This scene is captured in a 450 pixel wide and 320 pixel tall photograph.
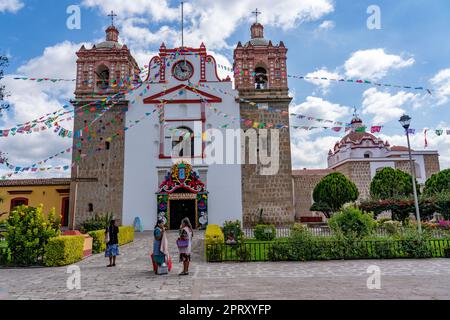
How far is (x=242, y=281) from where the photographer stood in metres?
7.34

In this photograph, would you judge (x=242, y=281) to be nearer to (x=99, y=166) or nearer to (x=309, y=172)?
(x=99, y=166)

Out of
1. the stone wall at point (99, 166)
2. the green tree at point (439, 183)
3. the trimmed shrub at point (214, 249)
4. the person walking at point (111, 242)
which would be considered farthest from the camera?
the green tree at point (439, 183)

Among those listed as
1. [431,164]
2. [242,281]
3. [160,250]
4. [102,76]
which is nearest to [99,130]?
[102,76]

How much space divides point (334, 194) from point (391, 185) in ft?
15.8

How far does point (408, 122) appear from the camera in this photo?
12.6 m

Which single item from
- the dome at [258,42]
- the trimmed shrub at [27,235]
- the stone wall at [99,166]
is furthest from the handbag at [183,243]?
the dome at [258,42]

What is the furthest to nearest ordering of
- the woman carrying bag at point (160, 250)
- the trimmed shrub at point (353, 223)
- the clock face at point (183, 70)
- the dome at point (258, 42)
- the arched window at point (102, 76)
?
the dome at point (258, 42) < the arched window at point (102, 76) < the clock face at point (183, 70) < the trimmed shrub at point (353, 223) < the woman carrying bag at point (160, 250)

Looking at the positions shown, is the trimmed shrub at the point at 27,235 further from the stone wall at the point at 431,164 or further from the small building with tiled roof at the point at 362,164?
the stone wall at the point at 431,164

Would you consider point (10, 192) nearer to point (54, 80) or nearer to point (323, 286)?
point (54, 80)

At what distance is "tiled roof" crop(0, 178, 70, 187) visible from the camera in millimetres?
22594

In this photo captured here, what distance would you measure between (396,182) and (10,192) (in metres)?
28.3

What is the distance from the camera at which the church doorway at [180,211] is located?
20.7 m

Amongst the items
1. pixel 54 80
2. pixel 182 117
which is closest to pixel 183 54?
pixel 182 117

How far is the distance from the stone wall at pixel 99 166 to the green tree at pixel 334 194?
15.3 m
